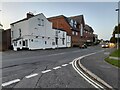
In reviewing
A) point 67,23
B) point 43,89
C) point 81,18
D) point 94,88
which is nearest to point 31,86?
point 43,89

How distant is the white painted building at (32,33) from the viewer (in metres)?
38.0

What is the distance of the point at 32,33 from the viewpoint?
38438 millimetres

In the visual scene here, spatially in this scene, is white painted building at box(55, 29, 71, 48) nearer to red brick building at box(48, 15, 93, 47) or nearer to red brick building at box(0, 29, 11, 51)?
red brick building at box(48, 15, 93, 47)

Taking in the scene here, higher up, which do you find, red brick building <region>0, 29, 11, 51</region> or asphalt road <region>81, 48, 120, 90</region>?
red brick building <region>0, 29, 11, 51</region>

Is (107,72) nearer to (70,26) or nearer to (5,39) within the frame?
(5,39)

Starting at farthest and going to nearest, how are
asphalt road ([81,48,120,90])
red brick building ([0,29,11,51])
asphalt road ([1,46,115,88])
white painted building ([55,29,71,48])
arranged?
white painted building ([55,29,71,48]) < red brick building ([0,29,11,51]) < asphalt road ([81,48,120,90]) < asphalt road ([1,46,115,88])

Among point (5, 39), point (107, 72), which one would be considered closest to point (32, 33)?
point (5, 39)

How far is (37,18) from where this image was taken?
40312mm

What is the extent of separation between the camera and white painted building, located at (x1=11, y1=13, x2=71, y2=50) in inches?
1495

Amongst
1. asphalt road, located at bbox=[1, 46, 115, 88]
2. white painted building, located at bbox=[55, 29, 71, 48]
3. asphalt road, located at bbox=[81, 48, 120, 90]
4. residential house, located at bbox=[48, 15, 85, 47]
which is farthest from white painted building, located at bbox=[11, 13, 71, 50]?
asphalt road, located at bbox=[81, 48, 120, 90]

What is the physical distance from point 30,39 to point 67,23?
Result: 983 inches

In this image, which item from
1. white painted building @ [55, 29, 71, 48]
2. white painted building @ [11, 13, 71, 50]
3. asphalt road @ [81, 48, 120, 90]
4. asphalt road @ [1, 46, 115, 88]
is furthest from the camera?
white painted building @ [55, 29, 71, 48]

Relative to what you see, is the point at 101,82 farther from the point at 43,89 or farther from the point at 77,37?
the point at 77,37

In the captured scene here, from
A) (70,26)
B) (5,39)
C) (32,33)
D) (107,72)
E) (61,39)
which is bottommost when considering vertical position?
(107,72)
